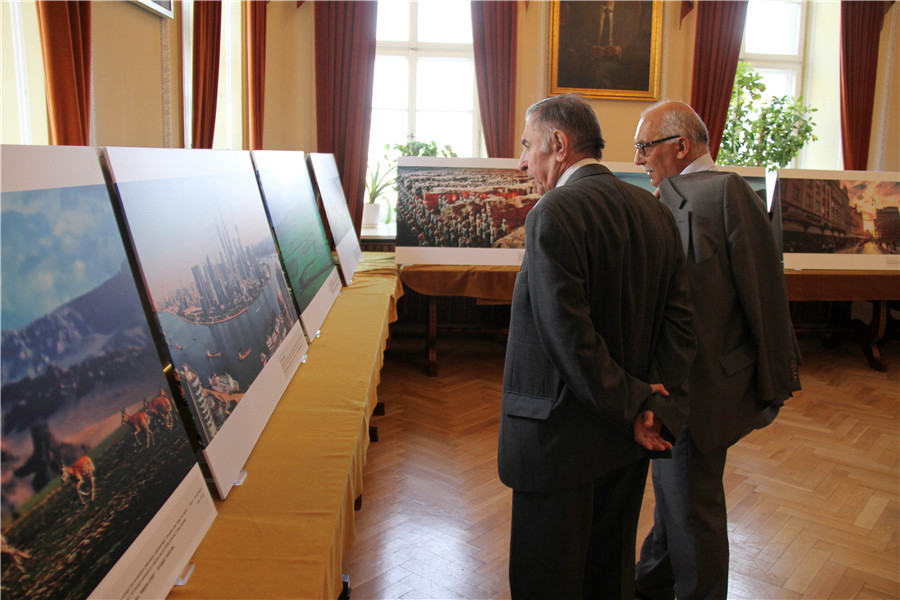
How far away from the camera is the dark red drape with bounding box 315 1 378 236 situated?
283 inches

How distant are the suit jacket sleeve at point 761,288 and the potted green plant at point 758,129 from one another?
6.14 meters

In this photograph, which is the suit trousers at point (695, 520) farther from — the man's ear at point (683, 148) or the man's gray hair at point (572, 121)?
the man's gray hair at point (572, 121)

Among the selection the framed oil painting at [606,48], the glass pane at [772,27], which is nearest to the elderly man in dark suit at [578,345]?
the framed oil painting at [606,48]

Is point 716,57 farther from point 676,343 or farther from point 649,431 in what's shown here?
point 649,431

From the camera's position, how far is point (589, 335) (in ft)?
5.23

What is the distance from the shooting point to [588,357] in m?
1.58

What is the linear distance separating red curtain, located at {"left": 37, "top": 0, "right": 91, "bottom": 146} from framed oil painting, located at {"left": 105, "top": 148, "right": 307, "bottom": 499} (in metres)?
1.51

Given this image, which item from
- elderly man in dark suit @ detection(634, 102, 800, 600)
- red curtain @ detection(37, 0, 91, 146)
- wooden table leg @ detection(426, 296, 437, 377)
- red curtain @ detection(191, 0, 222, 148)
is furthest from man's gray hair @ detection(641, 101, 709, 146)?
red curtain @ detection(191, 0, 222, 148)

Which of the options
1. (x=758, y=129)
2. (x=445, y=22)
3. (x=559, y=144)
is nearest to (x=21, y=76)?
(x=559, y=144)

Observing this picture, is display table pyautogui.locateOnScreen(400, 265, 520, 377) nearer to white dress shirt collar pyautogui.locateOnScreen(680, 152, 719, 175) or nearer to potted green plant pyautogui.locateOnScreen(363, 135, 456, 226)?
potted green plant pyautogui.locateOnScreen(363, 135, 456, 226)

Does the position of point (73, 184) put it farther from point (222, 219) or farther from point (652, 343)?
point (652, 343)

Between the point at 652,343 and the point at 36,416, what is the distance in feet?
4.80

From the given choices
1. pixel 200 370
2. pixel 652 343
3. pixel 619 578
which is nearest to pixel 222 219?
pixel 200 370

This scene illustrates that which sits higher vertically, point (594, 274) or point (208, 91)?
point (208, 91)
